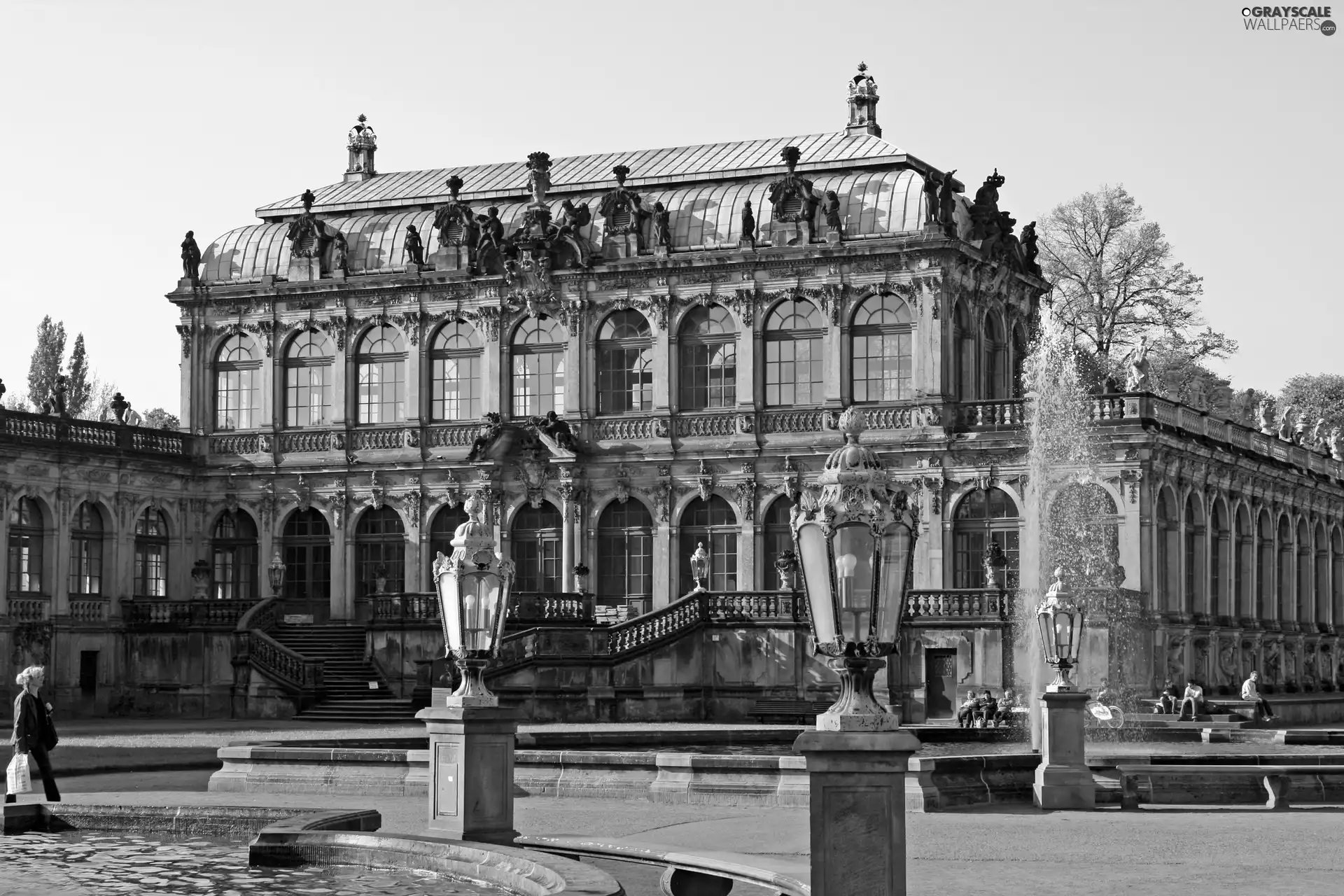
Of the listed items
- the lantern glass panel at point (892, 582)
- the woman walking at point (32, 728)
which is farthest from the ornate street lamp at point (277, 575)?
the lantern glass panel at point (892, 582)

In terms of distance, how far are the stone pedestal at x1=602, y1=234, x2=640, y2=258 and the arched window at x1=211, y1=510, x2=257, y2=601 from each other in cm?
1166

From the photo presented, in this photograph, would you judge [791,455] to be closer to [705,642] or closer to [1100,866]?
[705,642]

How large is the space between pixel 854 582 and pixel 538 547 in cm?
4009

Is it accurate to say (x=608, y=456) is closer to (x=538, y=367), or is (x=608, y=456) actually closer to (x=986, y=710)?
(x=538, y=367)

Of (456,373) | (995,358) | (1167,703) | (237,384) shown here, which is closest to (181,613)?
(237,384)

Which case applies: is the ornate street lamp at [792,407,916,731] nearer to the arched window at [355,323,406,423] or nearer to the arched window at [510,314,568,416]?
the arched window at [510,314,568,416]

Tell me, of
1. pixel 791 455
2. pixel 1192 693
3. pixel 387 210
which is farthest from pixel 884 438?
pixel 387 210

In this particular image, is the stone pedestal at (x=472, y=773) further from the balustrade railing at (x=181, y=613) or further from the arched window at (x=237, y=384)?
the arched window at (x=237, y=384)

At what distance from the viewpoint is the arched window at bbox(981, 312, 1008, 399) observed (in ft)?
171

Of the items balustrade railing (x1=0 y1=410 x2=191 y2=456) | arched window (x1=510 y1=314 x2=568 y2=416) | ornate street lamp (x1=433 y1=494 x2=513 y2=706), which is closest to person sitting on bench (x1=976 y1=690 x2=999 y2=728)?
arched window (x1=510 y1=314 x2=568 y2=416)

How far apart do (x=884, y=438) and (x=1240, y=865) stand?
31.6 m

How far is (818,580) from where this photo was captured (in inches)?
512

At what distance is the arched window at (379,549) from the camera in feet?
177

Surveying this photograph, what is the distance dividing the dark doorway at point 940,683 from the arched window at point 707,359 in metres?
8.68
